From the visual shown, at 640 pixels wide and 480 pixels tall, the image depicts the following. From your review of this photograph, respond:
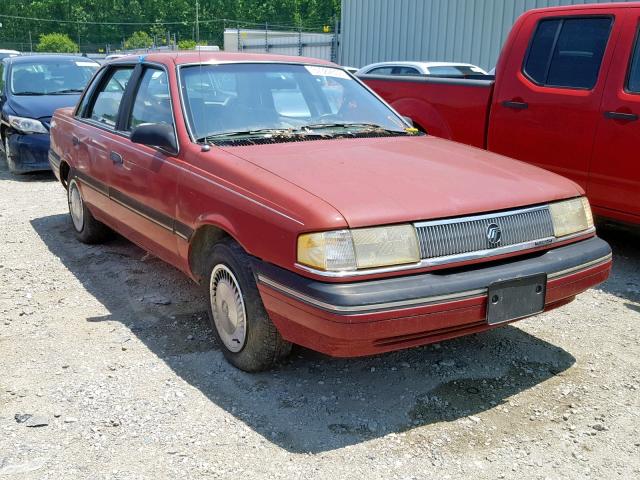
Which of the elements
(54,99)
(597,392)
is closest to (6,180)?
(54,99)

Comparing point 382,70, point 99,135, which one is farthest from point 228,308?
point 382,70

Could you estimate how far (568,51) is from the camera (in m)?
5.54

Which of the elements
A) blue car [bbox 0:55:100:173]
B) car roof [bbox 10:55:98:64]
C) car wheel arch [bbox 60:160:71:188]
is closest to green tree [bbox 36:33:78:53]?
car roof [bbox 10:55:98:64]

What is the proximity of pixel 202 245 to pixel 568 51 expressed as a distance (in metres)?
3.50

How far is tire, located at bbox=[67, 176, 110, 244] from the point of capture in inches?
227

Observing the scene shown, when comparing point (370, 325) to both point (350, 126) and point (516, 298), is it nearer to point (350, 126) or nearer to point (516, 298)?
point (516, 298)

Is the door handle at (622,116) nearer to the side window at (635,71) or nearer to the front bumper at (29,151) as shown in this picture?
the side window at (635,71)

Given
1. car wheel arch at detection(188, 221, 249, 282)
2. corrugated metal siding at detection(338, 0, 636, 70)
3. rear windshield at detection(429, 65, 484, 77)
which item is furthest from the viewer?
corrugated metal siding at detection(338, 0, 636, 70)

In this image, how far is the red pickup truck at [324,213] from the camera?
9.62 feet

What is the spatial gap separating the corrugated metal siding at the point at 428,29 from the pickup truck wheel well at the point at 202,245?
10823 mm

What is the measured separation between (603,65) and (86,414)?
4366mm

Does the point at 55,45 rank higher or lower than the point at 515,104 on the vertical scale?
lower

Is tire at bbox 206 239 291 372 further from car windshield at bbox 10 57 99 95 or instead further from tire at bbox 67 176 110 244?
car windshield at bbox 10 57 99 95

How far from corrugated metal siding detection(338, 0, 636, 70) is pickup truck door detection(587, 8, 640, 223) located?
8.06 m
